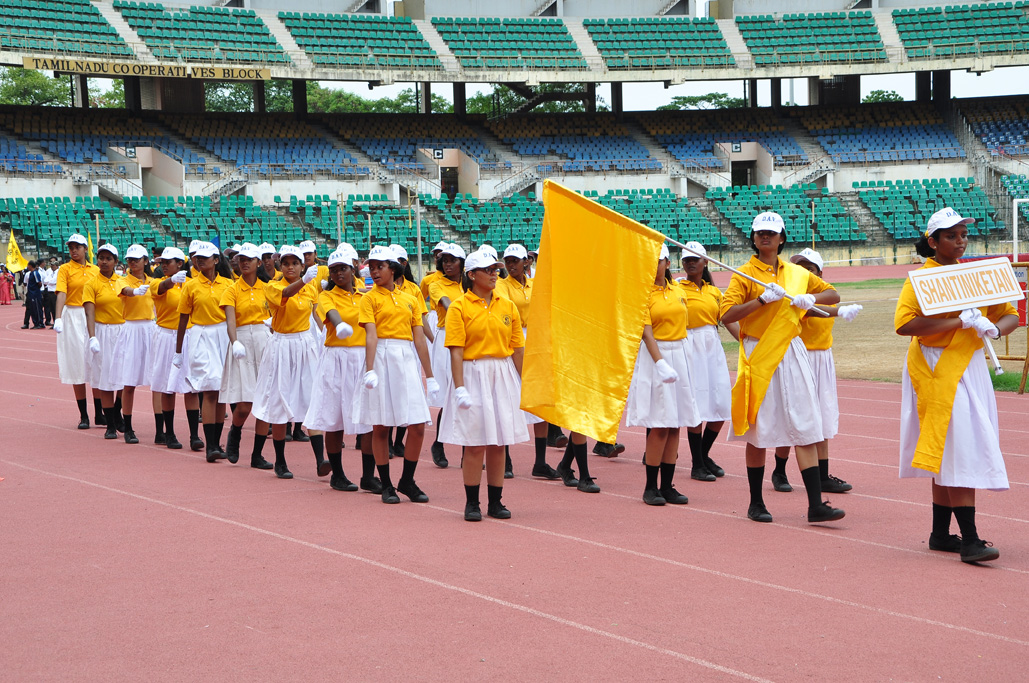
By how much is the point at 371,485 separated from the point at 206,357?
9.12 ft

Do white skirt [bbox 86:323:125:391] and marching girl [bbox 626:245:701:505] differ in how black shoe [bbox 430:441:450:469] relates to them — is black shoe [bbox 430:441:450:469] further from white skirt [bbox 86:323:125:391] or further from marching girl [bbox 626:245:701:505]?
white skirt [bbox 86:323:125:391]

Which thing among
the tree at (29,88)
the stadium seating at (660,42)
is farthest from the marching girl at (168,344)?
the tree at (29,88)

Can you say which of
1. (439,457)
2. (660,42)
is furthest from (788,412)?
(660,42)

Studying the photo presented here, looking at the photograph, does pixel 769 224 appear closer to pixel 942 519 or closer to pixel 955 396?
pixel 955 396

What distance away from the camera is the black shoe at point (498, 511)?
7.91m

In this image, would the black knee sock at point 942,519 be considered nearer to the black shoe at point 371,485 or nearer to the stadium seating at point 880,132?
the black shoe at point 371,485

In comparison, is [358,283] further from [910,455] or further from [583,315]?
[910,455]

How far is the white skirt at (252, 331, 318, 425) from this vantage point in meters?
10.1

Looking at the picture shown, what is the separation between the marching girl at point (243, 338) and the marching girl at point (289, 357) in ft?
1.12

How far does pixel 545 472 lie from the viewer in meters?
9.74

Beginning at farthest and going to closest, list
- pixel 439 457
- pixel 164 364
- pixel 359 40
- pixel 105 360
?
pixel 359 40
pixel 105 360
pixel 164 364
pixel 439 457

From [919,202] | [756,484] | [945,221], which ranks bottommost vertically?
[756,484]

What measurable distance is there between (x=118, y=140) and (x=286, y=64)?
7.60 m

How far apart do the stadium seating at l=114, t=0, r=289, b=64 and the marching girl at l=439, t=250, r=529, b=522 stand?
40.6 metres
